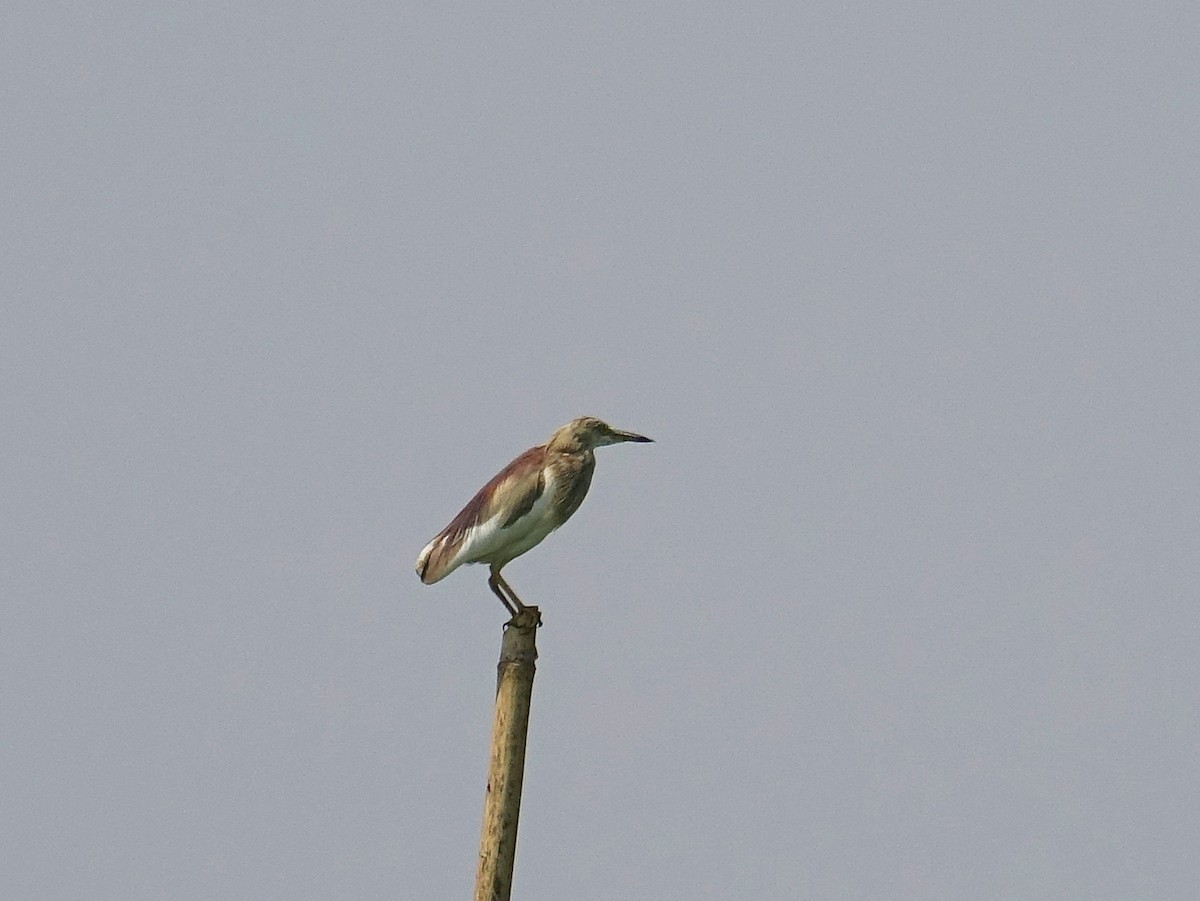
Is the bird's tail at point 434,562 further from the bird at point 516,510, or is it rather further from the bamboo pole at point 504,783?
the bamboo pole at point 504,783

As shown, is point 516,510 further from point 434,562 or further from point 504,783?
point 504,783

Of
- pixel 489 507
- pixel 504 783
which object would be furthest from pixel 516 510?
pixel 504 783

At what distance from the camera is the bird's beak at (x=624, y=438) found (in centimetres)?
1407

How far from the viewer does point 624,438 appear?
556 inches

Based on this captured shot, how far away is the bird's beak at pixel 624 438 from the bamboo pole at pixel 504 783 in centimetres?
263

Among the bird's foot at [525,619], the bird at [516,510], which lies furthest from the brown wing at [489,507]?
the bird's foot at [525,619]

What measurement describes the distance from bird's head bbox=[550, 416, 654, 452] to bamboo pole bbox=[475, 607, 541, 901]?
2320 millimetres

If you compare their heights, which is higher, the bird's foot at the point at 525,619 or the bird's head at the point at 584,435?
the bird's head at the point at 584,435

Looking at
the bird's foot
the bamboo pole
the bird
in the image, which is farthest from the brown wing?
the bamboo pole

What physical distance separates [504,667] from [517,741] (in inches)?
20.4

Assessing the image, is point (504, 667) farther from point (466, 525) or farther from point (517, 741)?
point (466, 525)

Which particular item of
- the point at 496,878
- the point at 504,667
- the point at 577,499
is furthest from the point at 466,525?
the point at 496,878

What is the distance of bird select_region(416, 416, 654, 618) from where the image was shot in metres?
13.4

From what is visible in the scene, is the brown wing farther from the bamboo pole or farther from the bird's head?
the bamboo pole
